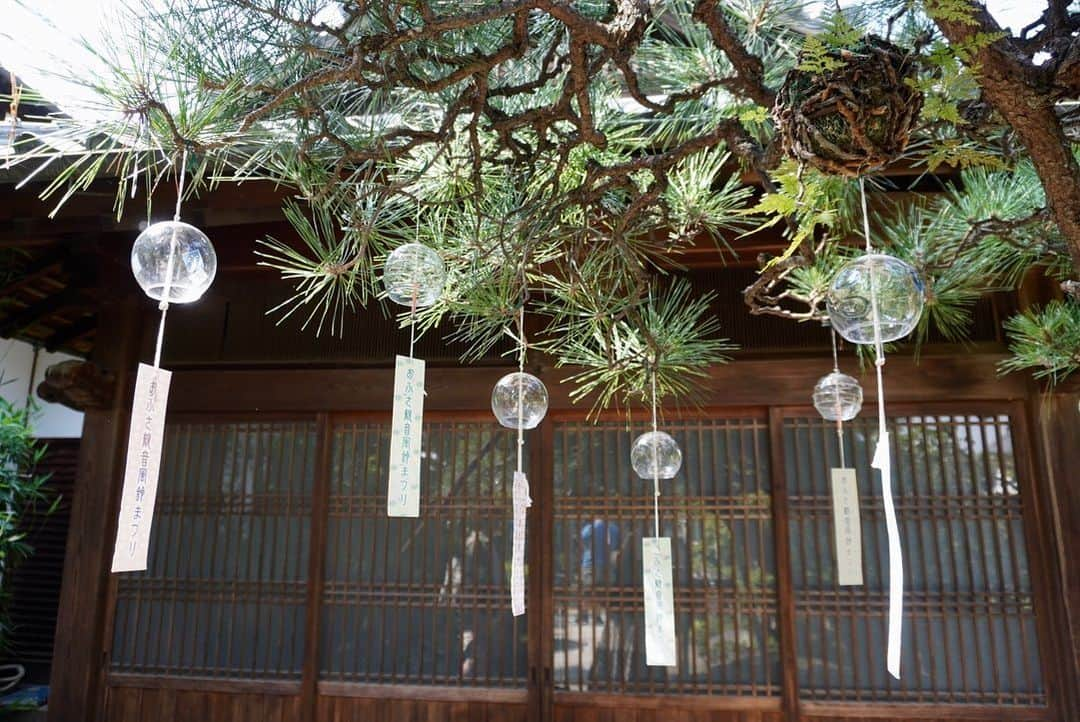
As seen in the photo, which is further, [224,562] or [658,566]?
[224,562]

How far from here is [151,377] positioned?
133 centimetres

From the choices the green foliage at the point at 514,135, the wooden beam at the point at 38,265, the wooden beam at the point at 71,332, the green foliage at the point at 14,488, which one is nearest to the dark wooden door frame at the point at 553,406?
the wooden beam at the point at 38,265

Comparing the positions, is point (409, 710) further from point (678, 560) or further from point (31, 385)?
point (31, 385)

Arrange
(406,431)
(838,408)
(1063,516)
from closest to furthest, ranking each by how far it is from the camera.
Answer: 1. (406,431)
2. (838,408)
3. (1063,516)

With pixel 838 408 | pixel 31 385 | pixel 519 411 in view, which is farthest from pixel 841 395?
pixel 31 385

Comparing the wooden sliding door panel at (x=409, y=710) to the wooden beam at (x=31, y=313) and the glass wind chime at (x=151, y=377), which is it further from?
the wooden beam at (x=31, y=313)

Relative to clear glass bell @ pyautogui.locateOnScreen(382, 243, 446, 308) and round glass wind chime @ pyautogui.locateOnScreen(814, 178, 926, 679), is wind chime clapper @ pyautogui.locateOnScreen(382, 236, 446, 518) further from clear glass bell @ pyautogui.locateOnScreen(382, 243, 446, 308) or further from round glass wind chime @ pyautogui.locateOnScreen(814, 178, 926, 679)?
round glass wind chime @ pyautogui.locateOnScreen(814, 178, 926, 679)

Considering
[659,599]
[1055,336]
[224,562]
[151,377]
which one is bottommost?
[659,599]

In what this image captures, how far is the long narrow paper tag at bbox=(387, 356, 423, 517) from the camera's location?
68.9 inches

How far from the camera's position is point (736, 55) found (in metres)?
1.38

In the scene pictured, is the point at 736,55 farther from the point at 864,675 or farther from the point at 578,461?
the point at 864,675

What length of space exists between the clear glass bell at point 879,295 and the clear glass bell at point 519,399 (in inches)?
37.4

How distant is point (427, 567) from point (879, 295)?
282 centimetres

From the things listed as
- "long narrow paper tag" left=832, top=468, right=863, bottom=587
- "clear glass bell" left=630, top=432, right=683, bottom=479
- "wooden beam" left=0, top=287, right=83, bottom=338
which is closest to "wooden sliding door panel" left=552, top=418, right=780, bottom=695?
"long narrow paper tag" left=832, top=468, right=863, bottom=587
